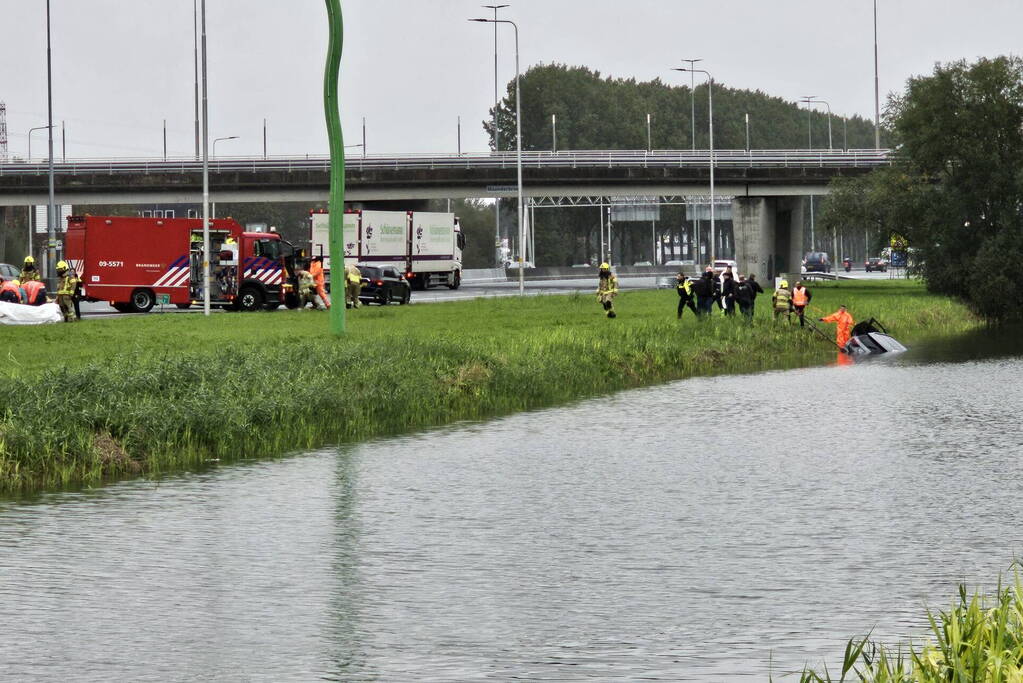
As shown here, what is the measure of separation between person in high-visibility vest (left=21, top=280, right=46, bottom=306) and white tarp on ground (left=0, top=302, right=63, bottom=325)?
36 centimetres

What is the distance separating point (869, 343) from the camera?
38.4 meters

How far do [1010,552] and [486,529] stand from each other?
3996 millimetres

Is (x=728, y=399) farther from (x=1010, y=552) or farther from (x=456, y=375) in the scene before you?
(x=1010, y=552)

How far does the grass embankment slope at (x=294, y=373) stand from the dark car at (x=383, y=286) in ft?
38.3

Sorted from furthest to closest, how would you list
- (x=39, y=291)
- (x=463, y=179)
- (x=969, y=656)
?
(x=463, y=179) < (x=39, y=291) < (x=969, y=656)

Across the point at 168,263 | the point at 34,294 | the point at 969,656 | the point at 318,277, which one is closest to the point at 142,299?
the point at 168,263

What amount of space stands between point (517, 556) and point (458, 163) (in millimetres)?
70992

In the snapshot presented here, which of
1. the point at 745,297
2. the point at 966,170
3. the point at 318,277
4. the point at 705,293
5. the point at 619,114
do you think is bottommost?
the point at 745,297

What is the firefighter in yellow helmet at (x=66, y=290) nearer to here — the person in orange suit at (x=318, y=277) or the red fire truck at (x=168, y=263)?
the person in orange suit at (x=318, y=277)

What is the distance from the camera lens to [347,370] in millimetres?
23172

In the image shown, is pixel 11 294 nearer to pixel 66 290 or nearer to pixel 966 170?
pixel 66 290

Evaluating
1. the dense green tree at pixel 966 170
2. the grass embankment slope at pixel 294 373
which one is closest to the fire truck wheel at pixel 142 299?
the grass embankment slope at pixel 294 373

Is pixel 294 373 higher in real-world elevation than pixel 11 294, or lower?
lower

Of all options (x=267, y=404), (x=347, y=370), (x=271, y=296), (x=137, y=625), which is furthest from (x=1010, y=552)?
(x=271, y=296)
